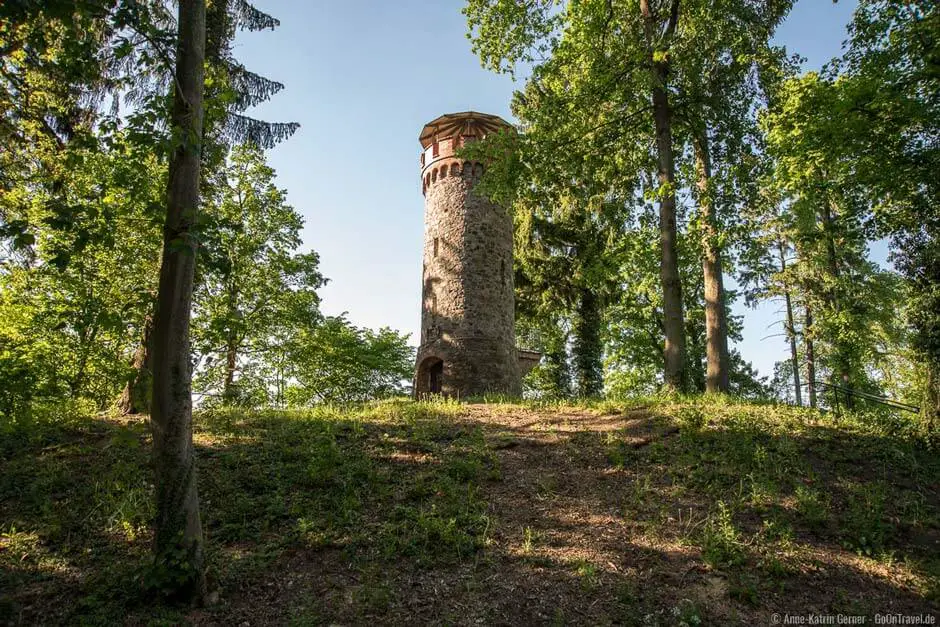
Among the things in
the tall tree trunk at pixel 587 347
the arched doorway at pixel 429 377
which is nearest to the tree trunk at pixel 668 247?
the arched doorway at pixel 429 377

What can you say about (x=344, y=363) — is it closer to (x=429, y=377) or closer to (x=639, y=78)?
(x=429, y=377)

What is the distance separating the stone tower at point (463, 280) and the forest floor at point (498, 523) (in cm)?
727

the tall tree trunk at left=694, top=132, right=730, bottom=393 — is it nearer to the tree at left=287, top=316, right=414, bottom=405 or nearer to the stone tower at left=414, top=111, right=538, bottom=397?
the stone tower at left=414, top=111, right=538, bottom=397

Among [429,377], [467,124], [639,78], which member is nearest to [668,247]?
[639,78]

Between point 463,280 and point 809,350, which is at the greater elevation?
point 463,280

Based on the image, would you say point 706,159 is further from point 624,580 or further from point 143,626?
point 143,626

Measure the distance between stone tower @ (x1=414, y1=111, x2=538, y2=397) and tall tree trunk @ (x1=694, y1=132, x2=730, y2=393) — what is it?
6.46 metres

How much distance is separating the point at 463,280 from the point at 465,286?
211 mm

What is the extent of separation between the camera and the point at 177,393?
4.65 metres

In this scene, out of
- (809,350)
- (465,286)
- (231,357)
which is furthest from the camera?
(809,350)

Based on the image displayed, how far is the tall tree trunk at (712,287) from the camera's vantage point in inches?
445

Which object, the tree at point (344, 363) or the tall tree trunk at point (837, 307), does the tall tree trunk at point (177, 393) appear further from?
the tall tree trunk at point (837, 307)

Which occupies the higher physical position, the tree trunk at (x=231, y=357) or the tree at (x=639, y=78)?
the tree at (x=639, y=78)

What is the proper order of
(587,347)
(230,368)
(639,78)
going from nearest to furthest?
(639,78)
(230,368)
(587,347)
